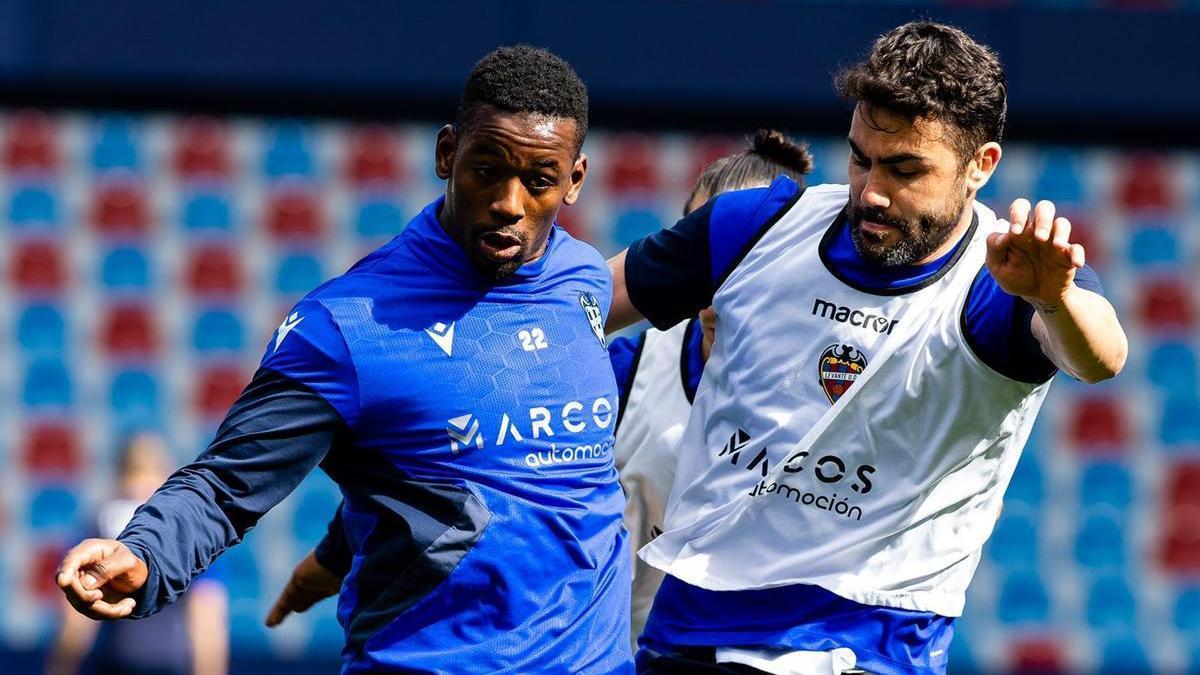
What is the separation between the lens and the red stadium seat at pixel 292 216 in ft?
27.4

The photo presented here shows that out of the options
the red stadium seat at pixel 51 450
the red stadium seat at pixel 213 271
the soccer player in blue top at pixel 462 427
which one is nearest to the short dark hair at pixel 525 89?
the soccer player in blue top at pixel 462 427

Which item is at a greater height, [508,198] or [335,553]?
[508,198]

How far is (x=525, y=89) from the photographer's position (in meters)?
2.97

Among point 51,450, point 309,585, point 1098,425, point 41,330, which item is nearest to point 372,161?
point 41,330

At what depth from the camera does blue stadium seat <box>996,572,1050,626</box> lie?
814cm

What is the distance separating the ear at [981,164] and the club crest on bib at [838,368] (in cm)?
35

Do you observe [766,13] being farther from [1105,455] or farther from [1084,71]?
[1105,455]

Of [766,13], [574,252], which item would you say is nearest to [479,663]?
[574,252]

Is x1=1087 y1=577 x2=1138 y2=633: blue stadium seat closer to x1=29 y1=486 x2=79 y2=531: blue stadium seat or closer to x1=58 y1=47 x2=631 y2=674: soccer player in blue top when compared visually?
x1=29 y1=486 x2=79 y2=531: blue stadium seat

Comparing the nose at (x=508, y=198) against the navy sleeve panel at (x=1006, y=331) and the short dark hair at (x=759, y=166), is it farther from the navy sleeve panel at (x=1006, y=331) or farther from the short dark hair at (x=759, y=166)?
the short dark hair at (x=759, y=166)

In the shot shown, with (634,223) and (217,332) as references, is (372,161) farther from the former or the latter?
(634,223)

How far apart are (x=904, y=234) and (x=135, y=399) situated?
19.0 ft

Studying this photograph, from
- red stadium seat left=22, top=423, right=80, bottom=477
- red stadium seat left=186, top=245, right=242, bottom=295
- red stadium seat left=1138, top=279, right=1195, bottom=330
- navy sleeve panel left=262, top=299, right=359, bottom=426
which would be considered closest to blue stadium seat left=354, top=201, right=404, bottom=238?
red stadium seat left=186, top=245, right=242, bottom=295

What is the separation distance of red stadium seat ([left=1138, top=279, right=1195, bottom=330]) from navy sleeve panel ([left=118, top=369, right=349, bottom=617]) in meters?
6.34
